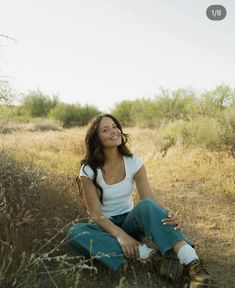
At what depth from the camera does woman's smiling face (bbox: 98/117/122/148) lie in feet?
13.3

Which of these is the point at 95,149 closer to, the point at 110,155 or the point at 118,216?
the point at 110,155

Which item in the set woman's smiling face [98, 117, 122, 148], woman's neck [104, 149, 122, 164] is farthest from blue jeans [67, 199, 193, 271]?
woman's smiling face [98, 117, 122, 148]

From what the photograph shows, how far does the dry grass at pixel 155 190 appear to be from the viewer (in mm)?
3593

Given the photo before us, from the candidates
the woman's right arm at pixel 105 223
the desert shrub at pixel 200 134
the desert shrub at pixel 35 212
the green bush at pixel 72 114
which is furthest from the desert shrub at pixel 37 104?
the woman's right arm at pixel 105 223

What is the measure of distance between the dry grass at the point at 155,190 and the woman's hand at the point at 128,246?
0.52ft

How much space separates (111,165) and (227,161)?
14.3 ft

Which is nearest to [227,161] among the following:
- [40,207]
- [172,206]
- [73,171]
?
[172,206]

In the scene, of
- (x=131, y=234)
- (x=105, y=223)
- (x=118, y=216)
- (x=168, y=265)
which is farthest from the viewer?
(x=118, y=216)

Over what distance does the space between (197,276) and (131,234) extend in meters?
0.80

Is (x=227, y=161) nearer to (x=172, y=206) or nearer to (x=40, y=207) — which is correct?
(x=172, y=206)

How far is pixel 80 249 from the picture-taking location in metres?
3.75

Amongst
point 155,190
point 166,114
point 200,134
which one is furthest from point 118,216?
point 166,114

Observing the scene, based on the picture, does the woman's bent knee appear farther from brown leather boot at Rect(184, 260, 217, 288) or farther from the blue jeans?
brown leather boot at Rect(184, 260, 217, 288)

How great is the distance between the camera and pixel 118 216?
159 inches
